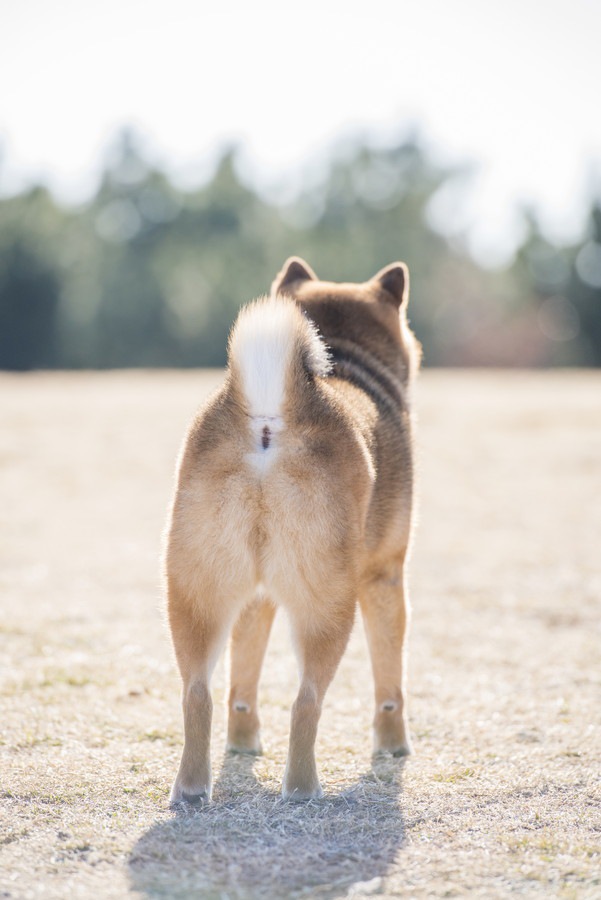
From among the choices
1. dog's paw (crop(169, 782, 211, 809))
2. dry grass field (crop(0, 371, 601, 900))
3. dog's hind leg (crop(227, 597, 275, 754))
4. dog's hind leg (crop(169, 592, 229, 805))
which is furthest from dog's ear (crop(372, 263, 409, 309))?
dog's paw (crop(169, 782, 211, 809))

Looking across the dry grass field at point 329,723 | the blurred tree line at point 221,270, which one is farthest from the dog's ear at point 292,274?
the blurred tree line at point 221,270

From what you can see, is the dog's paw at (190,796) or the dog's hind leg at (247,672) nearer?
the dog's paw at (190,796)

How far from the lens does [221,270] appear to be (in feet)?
113

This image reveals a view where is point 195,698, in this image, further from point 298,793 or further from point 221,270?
point 221,270

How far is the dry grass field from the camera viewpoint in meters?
2.74

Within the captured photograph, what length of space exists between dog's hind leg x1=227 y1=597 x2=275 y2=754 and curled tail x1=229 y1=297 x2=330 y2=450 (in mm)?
1021

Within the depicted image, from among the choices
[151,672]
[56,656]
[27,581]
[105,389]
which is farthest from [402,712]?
[105,389]

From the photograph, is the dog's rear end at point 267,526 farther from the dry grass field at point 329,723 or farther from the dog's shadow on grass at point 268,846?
the dry grass field at point 329,723

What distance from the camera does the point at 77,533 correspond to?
7879mm

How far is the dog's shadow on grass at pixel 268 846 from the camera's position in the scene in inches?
103

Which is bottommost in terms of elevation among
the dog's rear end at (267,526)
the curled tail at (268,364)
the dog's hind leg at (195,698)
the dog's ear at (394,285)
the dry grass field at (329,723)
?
the dry grass field at (329,723)

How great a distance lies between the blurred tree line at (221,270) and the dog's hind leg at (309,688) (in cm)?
2789

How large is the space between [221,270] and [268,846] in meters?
32.4

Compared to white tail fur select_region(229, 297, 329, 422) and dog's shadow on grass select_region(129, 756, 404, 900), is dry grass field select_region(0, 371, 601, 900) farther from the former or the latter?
white tail fur select_region(229, 297, 329, 422)
